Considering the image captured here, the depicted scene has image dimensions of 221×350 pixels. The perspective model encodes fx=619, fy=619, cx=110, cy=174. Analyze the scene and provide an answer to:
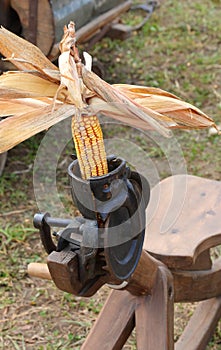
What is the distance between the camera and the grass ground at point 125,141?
2.53 metres

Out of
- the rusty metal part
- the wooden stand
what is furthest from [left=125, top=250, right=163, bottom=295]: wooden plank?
the rusty metal part

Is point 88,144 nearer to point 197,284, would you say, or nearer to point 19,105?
point 19,105

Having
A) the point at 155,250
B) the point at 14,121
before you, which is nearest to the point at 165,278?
the point at 155,250

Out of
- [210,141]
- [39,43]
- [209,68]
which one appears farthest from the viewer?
[209,68]

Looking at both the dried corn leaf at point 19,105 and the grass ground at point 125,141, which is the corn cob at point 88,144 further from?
the grass ground at point 125,141

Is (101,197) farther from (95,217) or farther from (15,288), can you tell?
(15,288)

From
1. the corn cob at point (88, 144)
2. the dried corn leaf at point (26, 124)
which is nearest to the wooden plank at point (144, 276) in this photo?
the corn cob at point (88, 144)

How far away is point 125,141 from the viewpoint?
4.67ft

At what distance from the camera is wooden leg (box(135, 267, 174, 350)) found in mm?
1656

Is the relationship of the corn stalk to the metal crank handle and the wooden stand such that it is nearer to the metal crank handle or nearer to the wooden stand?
the wooden stand

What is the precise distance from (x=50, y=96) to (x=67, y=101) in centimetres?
4

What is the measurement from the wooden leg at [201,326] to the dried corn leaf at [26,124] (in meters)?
1.25

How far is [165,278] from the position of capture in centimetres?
167

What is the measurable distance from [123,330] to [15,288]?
1070mm
